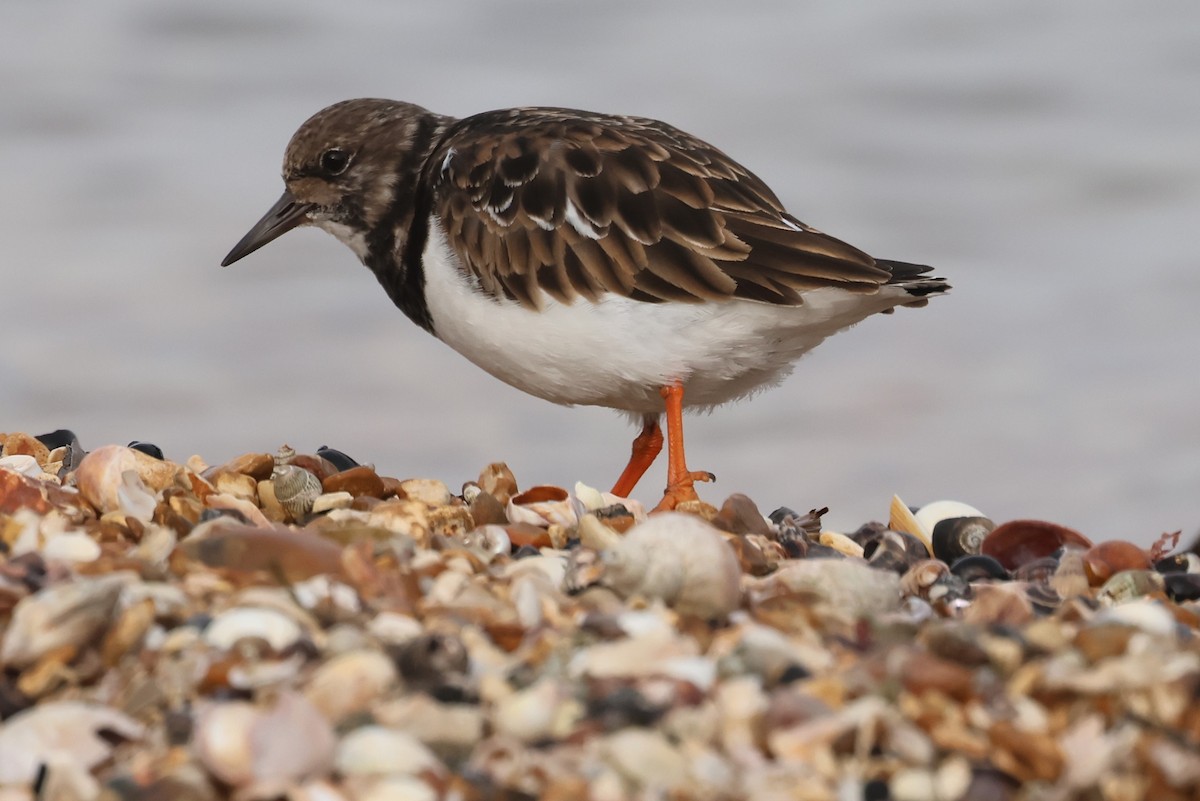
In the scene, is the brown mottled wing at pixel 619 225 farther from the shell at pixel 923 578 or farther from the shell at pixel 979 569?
the shell at pixel 923 578

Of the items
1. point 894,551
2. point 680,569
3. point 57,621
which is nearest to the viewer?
point 57,621

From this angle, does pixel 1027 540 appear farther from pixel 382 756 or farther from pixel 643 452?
pixel 382 756

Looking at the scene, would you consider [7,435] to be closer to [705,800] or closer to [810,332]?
[810,332]

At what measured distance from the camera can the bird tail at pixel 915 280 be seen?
237 inches

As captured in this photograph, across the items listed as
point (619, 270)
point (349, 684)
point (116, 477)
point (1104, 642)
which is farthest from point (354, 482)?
point (1104, 642)

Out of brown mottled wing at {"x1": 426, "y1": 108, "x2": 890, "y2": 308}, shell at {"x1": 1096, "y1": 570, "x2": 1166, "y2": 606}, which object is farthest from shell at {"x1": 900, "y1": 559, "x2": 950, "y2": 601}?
brown mottled wing at {"x1": 426, "y1": 108, "x2": 890, "y2": 308}

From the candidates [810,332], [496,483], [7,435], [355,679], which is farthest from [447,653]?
[7,435]

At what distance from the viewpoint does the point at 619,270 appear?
597cm

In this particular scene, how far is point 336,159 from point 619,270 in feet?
5.75

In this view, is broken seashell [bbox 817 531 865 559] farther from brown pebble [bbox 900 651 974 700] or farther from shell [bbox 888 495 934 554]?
brown pebble [bbox 900 651 974 700]

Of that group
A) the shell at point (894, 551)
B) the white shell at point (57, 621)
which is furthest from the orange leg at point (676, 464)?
the white shell at point (57, 621)

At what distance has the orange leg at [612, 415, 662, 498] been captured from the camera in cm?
720

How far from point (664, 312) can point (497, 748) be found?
3034 mm

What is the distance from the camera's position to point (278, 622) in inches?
140
